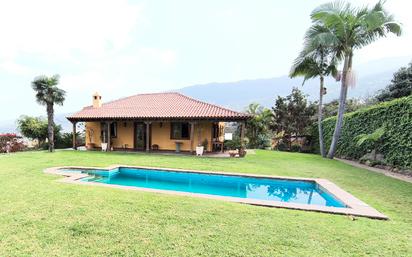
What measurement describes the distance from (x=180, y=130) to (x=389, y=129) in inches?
482

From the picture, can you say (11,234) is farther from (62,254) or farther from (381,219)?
(381,219)

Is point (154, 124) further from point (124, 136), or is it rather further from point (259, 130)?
point (259, 130)

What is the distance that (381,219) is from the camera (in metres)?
4.80

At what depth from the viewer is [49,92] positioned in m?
16.0

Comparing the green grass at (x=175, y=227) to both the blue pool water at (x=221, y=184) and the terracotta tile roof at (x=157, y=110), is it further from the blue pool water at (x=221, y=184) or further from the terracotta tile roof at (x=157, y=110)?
the terracotta tile roof at (x=157, y=110)

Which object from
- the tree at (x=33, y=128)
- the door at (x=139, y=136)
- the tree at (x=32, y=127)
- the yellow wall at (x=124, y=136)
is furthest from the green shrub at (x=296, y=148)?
the tree at (x=32, y=127)

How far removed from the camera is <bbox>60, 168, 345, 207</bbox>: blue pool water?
7.29m

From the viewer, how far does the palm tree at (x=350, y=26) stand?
41.7ft

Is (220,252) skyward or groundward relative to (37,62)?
groundward

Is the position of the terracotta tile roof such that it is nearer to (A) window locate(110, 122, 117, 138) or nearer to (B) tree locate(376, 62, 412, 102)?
(A) window locate(110, 122, 117, 138)

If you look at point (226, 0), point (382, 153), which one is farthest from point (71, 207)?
point (226, 0)

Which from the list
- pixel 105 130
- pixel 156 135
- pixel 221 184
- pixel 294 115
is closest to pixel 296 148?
pixel 294 115

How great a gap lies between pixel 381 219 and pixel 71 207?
6.40 m

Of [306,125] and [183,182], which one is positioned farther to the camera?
[306,125]
